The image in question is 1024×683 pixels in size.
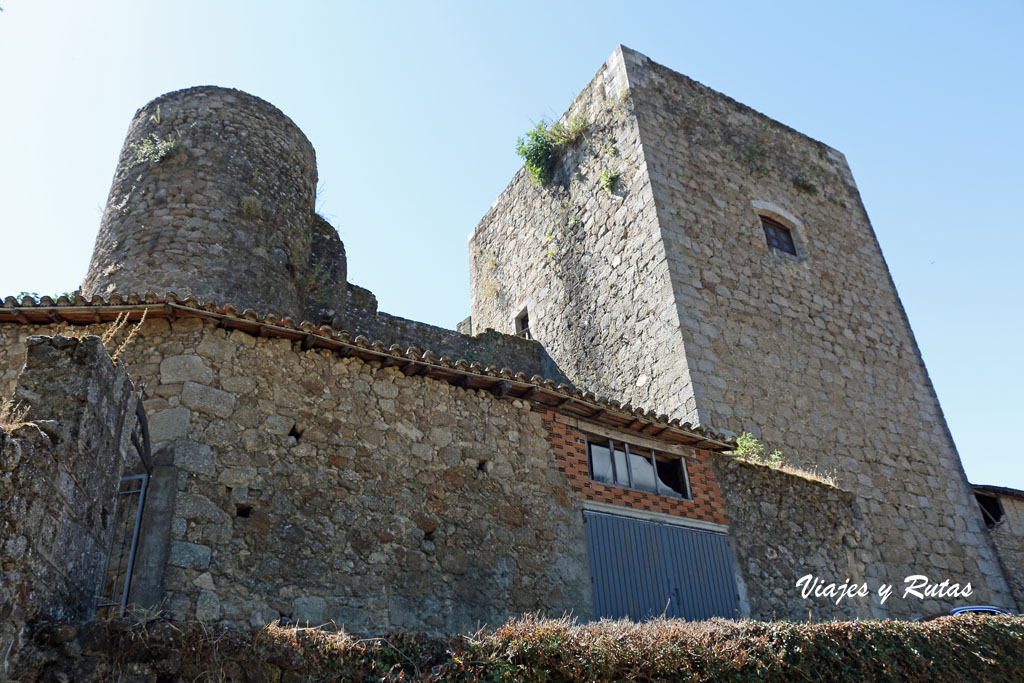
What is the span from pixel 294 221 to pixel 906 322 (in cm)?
1179

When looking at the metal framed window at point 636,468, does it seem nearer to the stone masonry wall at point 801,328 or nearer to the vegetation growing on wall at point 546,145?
the stone masonry wall at point 801,328

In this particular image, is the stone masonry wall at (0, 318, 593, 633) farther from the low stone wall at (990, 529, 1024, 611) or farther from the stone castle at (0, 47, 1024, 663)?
the low stone wall at (990, 529, 1024, 611)

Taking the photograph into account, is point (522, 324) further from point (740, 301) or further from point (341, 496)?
point (341, 496)

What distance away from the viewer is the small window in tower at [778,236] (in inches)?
604

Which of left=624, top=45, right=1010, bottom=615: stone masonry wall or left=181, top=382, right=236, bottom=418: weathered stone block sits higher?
left=624, top=45, right=1010, bottom=615: stone masonry wall

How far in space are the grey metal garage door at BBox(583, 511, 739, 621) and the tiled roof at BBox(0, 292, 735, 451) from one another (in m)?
1.19

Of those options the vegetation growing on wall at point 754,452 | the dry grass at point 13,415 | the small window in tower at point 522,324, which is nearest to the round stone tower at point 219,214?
the small window in tower at point 522,324

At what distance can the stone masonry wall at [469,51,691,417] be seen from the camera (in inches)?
518

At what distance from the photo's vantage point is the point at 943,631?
8031 millimetres

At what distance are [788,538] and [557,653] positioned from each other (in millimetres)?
5626

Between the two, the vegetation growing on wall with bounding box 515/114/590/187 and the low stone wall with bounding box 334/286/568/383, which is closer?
the low stone wall with bounding box 334/286/568/383

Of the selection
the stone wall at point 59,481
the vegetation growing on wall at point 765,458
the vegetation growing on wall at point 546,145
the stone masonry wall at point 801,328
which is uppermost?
the vegetation growing on wall at point 546,145

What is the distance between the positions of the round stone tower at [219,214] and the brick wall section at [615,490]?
14.8ft

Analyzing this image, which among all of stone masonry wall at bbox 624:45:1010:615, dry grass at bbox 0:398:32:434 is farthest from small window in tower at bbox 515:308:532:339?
dry grass at bbox 0:398:32:434
